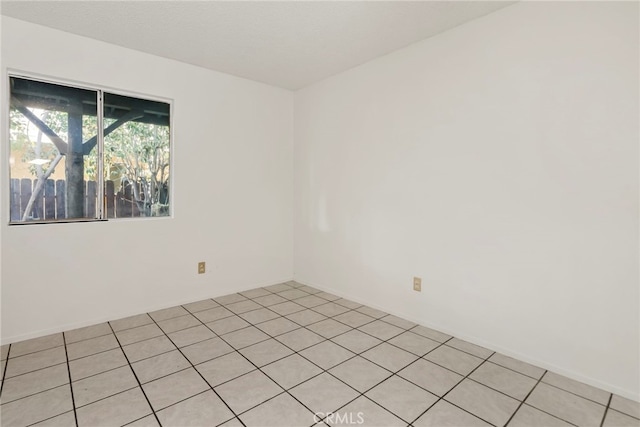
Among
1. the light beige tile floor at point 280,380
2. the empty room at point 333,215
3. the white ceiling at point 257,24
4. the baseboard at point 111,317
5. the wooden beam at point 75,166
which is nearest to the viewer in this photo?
the light beige tile floor at point 280,380

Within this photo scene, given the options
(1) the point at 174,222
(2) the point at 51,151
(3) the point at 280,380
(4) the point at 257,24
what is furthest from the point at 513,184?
(2) the point at 51,151

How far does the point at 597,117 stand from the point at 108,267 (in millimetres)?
3734

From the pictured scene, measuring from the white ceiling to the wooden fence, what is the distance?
1216 mm

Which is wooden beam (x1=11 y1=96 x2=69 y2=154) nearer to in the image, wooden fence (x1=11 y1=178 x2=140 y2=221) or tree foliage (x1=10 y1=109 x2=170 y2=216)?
tree foliage (x1=10 y1=109 x2=170 y2=216)

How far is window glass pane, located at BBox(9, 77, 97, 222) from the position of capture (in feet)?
8.09

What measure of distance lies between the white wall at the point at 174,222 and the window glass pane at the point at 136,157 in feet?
0.39

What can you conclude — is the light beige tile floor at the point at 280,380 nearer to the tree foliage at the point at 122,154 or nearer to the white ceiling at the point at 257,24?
the tree foliage at the point at 122,154

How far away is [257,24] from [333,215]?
1.96 meters

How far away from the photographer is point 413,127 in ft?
9.21

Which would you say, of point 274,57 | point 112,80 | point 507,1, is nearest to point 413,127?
point 507,1

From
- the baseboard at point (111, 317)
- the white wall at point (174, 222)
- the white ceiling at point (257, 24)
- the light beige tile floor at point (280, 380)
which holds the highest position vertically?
the white ceiling at point (257, 24)

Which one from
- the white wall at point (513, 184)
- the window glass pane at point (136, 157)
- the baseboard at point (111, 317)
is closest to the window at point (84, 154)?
the window glass pane at point (136, 157)

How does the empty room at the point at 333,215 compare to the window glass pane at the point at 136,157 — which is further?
the window glass pane at the point at 136,157

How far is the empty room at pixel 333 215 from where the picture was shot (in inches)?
72.1
